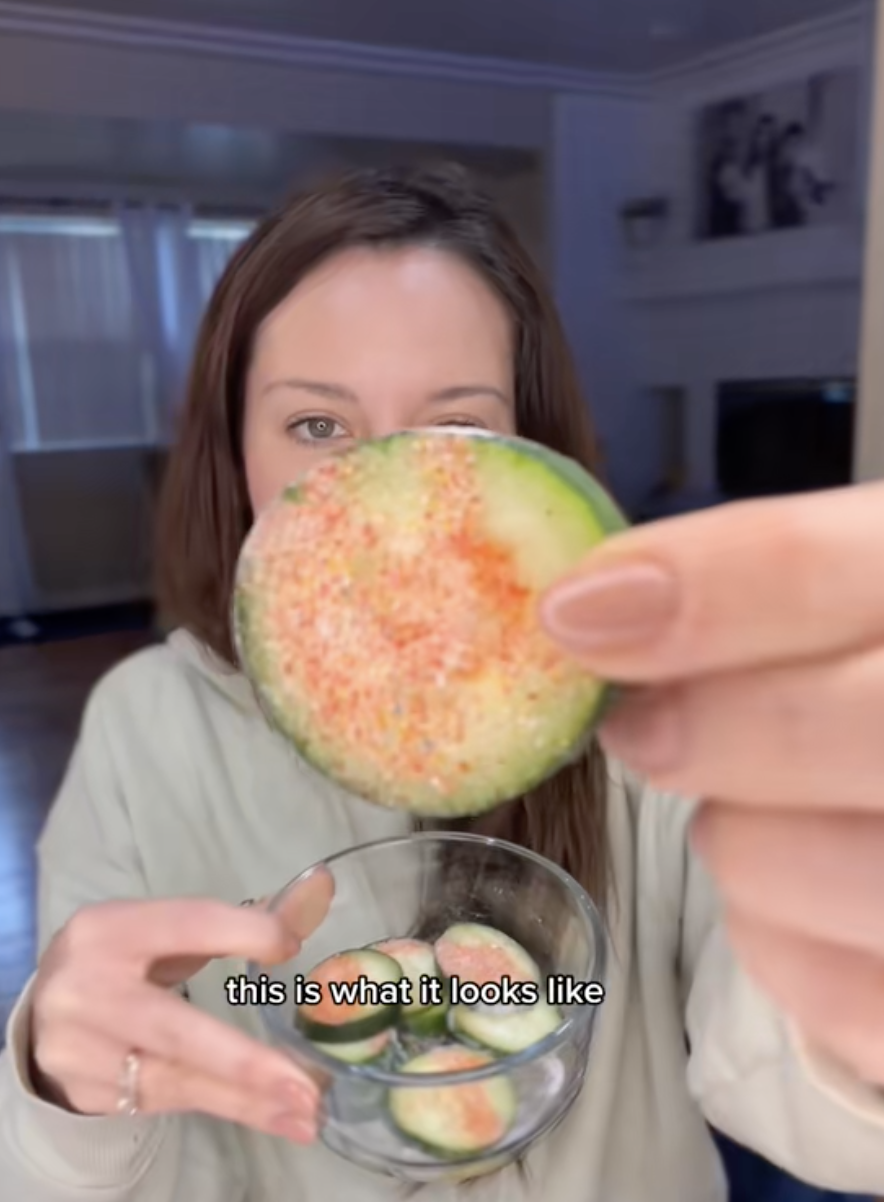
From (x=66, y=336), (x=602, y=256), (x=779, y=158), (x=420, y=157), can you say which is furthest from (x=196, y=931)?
(x=66, y=336)

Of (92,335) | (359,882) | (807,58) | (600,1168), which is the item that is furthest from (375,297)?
(92,335)

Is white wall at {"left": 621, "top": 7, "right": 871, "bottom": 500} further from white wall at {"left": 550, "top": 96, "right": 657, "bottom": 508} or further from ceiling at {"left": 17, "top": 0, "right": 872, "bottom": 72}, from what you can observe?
ceiling at {"left": 17, "top": 0, "right": 872, "bottom": 72}

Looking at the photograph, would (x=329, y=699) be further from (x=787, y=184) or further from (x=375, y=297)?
(x=787, y=184)

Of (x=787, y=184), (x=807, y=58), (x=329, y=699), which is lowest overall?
(x=329, y=699)

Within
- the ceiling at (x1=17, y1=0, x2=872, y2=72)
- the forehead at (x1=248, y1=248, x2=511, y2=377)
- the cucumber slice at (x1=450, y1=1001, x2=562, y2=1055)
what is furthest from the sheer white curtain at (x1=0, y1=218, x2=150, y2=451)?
the cucumber slice at (x1=450, y1=1001, x2=562, y2=1055)

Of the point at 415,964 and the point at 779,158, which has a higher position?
the point at 779,158

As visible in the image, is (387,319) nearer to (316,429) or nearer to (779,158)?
(316,429)
